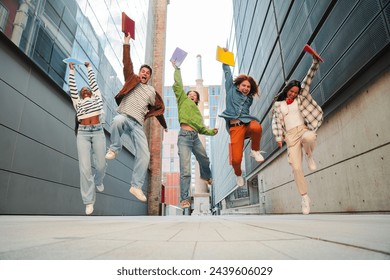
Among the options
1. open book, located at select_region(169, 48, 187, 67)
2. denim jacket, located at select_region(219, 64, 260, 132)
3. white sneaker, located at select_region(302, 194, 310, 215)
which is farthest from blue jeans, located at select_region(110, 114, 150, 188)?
white sneaker, located at select_region(302, 194, 310, 215)

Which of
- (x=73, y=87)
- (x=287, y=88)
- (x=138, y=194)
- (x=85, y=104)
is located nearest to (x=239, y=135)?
(x=287, y=88)

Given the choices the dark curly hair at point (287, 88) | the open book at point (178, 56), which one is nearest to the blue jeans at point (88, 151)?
the open book at point (178, 56)

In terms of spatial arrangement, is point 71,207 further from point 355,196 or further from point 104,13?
point 104,13

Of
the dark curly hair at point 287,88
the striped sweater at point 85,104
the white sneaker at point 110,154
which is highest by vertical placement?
the dark curly hair at point 287,88

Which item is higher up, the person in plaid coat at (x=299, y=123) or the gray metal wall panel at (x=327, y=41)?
the gray metal wall panel at (x=327, y=41)

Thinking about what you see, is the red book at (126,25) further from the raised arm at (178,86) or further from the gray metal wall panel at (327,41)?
the gray metal wall panel at (327,41)

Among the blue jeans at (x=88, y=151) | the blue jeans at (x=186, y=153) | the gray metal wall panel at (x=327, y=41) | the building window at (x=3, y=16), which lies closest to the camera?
the gray metal wall panel at (x=327, y=41)

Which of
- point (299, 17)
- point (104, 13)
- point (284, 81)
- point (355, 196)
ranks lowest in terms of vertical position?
point (355, 196)

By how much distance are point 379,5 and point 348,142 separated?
7.85 ft

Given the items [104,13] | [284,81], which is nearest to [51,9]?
[104,13]

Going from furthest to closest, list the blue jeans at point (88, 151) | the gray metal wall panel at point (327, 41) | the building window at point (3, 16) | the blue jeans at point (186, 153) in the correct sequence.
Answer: the blue jeans at point (186, 153) → the building window at point (3, 16) → the blue jeans at point (88, 151) → the gray metal wall panel at point (327, 41)

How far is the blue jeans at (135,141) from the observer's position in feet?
13.1

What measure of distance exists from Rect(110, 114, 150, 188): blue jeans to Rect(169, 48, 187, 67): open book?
1.38m

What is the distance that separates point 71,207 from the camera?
607cm
